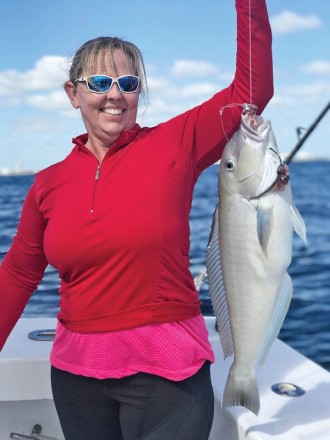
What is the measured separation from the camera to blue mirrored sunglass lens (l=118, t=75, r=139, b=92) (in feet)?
7.45

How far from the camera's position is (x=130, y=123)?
235 cm

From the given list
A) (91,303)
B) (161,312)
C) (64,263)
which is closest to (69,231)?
(64,263)

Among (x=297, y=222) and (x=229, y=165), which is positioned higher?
(x=229, y=165)

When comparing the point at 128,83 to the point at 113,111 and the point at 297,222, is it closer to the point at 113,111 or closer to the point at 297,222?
the point at 113,111

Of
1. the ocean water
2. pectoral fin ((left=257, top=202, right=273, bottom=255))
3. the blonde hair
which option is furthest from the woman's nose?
the ocean water

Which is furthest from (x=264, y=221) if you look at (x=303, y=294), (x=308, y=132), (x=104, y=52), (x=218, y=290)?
(x=303, y=294)

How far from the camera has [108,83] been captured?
227 cm

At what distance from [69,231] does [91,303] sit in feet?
0.87

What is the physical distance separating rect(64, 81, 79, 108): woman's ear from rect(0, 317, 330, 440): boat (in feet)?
4.74

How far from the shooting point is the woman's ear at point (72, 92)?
246cm

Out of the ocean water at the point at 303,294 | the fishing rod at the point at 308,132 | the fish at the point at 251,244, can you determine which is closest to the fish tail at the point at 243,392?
the fish at the point at 251,244

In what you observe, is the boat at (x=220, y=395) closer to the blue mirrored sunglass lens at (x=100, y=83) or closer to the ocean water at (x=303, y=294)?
the ocean water at (x=303, y=294)

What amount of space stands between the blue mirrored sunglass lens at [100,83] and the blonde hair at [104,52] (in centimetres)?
6

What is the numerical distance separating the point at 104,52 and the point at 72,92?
0.77 ft
